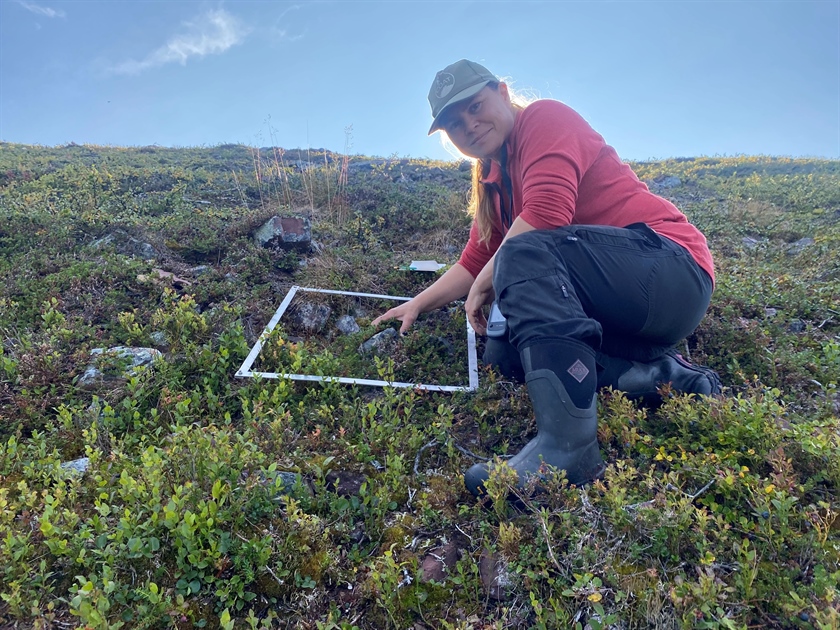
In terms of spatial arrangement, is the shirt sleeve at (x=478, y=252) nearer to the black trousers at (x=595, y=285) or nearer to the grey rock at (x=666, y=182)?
the black trousers at (x=595, y=285)

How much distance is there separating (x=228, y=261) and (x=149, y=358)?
2.23 meters

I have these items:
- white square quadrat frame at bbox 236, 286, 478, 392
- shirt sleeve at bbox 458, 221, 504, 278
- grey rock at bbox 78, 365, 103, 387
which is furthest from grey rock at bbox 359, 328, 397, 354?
grey rock at bbox 78, 365, 103, 387

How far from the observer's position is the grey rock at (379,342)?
4.20m

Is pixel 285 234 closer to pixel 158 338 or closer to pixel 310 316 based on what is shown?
pixel 310 316

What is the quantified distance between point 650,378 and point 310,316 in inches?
116

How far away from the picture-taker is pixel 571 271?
280 centimetres

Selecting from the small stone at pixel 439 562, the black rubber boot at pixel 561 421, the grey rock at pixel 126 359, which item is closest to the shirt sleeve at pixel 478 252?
the black rubber boot at pixel 561 421

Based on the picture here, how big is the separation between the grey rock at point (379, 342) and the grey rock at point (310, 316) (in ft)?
2.06

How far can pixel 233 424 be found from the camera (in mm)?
3355

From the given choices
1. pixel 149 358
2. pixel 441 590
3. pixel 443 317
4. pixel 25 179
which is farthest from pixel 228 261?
pixel 25 179

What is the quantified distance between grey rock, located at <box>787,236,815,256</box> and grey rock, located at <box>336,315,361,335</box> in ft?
19.5

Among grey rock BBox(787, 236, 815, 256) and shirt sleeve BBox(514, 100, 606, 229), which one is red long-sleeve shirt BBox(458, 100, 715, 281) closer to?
shirt sleeve BBox(514, 100, 606, 229)

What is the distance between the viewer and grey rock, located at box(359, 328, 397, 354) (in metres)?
4.20

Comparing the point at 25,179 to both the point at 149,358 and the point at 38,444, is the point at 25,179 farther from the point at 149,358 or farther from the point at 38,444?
the point at 38,444
